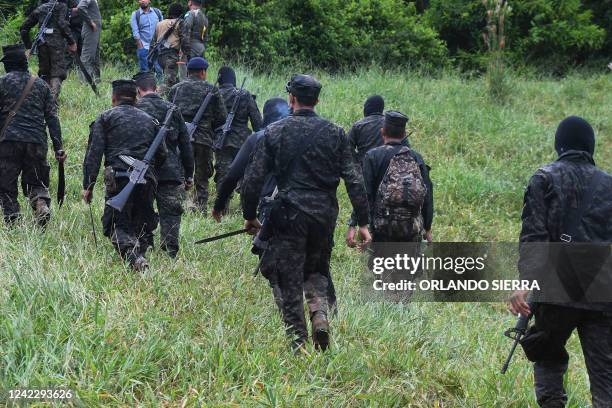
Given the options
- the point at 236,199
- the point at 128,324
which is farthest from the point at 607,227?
the point at 236,199

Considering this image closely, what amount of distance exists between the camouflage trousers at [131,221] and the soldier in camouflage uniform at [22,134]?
46.7 inches

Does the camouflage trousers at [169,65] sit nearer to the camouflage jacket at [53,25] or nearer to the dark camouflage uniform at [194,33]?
the dark camouflage uniform at [194,33]

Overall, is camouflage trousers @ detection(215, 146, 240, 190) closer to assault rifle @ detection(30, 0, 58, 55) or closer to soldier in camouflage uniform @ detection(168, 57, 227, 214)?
soldier in camouflage uniform @ detection(168, 57, 227, 214)

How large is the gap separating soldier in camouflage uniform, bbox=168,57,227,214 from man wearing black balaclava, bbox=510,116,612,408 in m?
5.08

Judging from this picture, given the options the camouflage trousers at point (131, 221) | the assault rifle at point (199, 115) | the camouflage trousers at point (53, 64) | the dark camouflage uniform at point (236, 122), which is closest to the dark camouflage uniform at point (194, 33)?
the camouflage trousers at point (53, 64)

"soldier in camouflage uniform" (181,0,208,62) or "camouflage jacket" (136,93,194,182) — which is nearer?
"camouflage jacket" (136,93,194,182)

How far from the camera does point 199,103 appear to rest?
9.16 meters

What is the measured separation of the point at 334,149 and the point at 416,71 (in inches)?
529

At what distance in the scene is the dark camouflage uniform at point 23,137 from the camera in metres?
7.57

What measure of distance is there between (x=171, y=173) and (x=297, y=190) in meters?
2.27

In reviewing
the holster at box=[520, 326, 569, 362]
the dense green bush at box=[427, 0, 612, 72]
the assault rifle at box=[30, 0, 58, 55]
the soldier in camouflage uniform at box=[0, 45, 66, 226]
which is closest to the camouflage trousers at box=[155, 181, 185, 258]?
the soldier in camouflage uniform at box=[0, 45, 66, 226]

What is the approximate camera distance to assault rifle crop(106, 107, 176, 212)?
6488 mm

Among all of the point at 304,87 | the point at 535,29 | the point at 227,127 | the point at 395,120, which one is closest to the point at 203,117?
the point at 227,127

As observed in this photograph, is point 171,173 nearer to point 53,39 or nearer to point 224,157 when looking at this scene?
point 224,157
